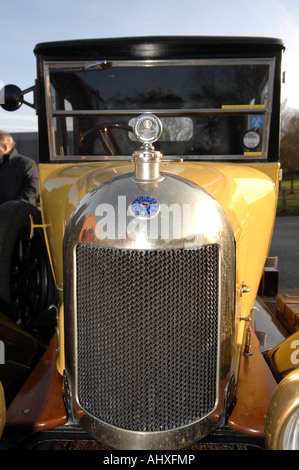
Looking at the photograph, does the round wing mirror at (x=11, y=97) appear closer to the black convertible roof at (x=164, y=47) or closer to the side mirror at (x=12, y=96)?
the side mirror at (x=12, y=96)

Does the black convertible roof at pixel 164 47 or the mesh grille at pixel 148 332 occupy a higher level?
the black convertible roof at pixel 164 47

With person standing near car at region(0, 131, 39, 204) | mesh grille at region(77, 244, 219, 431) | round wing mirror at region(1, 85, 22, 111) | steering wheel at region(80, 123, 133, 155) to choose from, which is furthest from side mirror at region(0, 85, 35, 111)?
mesh grille at region(77, 244, 219, 431)

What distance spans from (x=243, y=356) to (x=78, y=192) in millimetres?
1096

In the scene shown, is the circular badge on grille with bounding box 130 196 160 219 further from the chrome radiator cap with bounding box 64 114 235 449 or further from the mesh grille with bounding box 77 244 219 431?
the mesh grille with bounding box 77 244 219 431

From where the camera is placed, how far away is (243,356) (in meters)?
1.82

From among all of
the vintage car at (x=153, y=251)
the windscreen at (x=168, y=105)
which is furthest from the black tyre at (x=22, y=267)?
the windscreen at (x=168, y=105)

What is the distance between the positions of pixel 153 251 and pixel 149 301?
0.17 metres

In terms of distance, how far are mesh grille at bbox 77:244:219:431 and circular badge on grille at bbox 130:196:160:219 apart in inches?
4.8

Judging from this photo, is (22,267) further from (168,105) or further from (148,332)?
Result: (148,332)

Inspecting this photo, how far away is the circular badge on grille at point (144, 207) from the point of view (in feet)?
4.06

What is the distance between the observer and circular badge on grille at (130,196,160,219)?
124 cm

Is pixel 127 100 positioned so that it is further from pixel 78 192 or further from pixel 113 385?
pixel 113 385

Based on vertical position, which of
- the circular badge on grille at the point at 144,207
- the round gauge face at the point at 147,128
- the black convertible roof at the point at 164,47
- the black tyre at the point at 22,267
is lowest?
the black tyre at the point at 22,267

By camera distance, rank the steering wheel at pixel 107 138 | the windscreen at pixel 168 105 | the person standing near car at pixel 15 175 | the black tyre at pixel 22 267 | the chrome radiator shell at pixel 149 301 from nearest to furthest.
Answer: the chrome radiator shell at pixel 149 301 < the black tyre at pixel 22 267 < the windscreen at pixel 168 105 < the steering wheel at pixel 107 138 < the person standing near car at pixel 15 175
